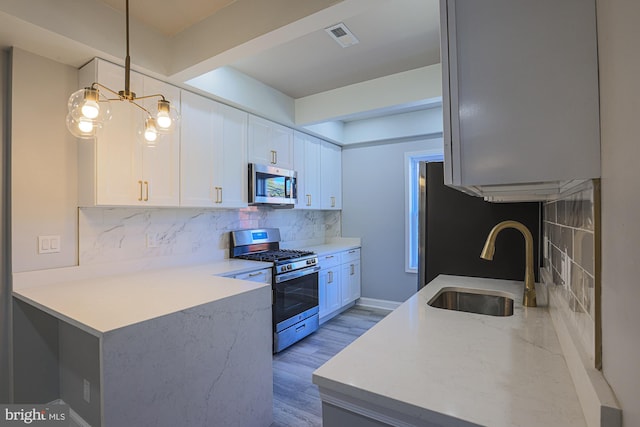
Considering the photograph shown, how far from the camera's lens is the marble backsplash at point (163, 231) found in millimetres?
2303

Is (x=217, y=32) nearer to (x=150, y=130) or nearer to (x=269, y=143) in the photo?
(x=150, y=130)

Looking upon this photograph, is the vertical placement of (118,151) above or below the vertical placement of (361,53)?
below

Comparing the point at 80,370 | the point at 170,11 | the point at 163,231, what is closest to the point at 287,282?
the point at 163,231

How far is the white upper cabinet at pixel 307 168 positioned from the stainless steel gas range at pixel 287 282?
62 cm

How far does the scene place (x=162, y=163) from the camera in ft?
7.98

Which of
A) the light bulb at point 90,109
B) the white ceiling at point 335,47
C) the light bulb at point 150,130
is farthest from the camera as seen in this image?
the white ceiling at point 335,47

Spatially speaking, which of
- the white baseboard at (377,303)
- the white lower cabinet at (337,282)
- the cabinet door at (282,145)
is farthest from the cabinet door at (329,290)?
the cabinet door at (282,145)

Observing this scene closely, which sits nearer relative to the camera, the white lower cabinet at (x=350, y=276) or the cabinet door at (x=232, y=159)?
the cabinet door at (x=232, y=159)

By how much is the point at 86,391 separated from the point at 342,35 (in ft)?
9.26

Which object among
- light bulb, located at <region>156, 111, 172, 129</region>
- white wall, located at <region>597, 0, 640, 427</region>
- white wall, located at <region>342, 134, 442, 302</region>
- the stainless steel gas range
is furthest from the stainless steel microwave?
white wall, located at <region>597, 0, 640, 427</region>

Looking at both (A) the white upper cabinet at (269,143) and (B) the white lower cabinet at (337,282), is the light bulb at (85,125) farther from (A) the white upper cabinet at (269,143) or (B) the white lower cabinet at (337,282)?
(B) the white lower cabinet at (337,282)

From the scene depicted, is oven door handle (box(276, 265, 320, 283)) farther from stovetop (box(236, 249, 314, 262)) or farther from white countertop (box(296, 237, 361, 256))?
white countertop (box(296, 237, 361, 256))

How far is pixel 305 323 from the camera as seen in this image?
3396 mm

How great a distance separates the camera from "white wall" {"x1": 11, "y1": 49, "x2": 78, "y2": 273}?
6.39 feet
